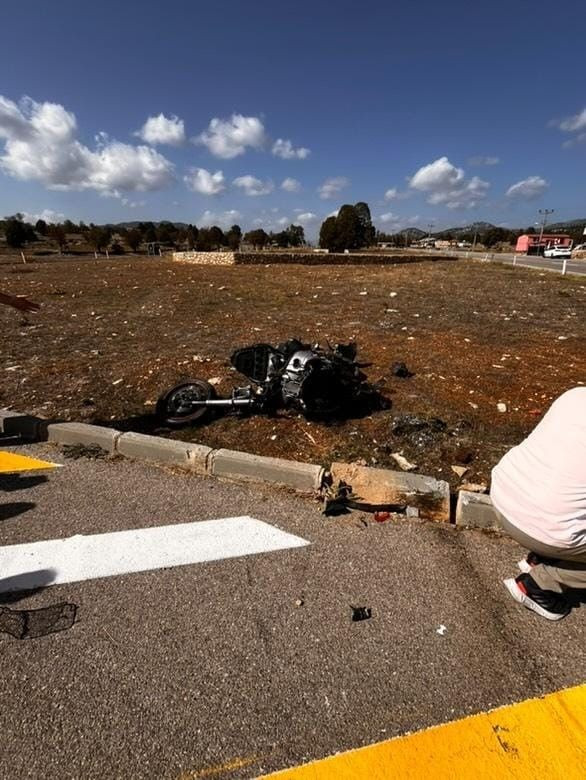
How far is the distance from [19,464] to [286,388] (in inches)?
97.5

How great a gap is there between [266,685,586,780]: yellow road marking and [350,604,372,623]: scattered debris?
0.56 metres

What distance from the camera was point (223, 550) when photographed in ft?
8.92

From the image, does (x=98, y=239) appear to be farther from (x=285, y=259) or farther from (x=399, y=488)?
(x=399, y=488)

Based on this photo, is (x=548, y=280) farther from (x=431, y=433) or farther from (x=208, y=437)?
(x=208, y=437)

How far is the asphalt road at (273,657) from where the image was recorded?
1688mm

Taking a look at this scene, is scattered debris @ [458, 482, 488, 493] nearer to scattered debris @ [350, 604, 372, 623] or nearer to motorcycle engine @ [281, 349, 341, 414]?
scattered debris @ [350, 604, 372, 623]

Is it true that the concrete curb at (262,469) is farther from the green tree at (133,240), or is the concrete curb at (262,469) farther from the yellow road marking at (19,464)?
the green tree at (133,240)

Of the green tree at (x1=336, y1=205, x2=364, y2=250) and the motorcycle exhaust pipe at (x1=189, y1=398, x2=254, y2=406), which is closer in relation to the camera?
the motorcycle exhaust pipe at (x1=189, y1=398, x2=254, y2=406)

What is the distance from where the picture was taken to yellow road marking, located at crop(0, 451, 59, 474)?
3718mm

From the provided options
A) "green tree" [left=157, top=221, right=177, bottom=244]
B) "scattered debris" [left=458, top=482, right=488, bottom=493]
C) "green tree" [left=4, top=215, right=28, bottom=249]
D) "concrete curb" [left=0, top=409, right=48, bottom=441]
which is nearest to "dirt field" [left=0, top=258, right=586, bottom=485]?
"scattered debris" [left=458, top=482, right=488, bottom=493]

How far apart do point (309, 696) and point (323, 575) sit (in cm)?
71

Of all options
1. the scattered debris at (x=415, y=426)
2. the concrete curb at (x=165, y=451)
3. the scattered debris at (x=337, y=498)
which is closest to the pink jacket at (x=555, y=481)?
the scattered debris at (x=337, y=498)

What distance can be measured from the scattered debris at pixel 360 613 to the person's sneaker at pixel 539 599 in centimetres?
82

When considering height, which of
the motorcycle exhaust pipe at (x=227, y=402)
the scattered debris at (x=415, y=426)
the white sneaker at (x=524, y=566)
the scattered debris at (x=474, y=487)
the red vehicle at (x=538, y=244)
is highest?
the red vehicle at (x=538, y=244)
